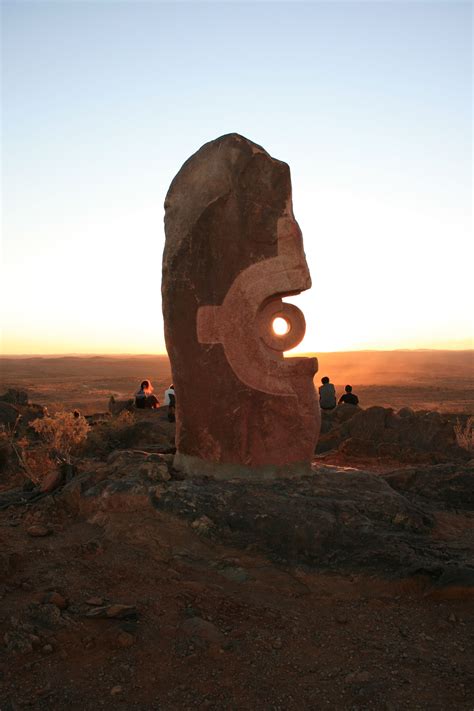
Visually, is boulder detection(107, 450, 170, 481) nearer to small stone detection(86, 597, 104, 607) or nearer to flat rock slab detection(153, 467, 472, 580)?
flat rock slab detection(153, 467, 472, 580)

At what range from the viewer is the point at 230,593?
466 cm

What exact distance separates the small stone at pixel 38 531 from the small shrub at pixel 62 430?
7.49ft

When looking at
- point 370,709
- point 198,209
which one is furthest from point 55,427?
point 370,709

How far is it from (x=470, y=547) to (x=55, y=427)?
5567 millimetres

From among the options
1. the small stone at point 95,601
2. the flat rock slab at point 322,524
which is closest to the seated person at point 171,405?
the flat rock slab at point 322,524

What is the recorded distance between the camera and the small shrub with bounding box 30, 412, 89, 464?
27.5ft

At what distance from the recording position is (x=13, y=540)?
5.46 meters

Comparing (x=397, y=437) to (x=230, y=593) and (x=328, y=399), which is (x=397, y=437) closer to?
(x=328, y=399)

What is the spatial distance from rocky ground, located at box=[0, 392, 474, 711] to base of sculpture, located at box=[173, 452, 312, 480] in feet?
0.54

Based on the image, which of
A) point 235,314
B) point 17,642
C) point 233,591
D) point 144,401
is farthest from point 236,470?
point 144,401

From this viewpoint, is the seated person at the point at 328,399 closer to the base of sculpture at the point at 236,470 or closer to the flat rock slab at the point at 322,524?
the base of sculpture at the point at 236,470

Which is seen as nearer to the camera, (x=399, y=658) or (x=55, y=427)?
(x=399, y=658)

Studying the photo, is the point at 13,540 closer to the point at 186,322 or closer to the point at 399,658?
the point at 186,322

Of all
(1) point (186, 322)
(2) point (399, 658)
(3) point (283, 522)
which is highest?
(1) point (186, 322)
